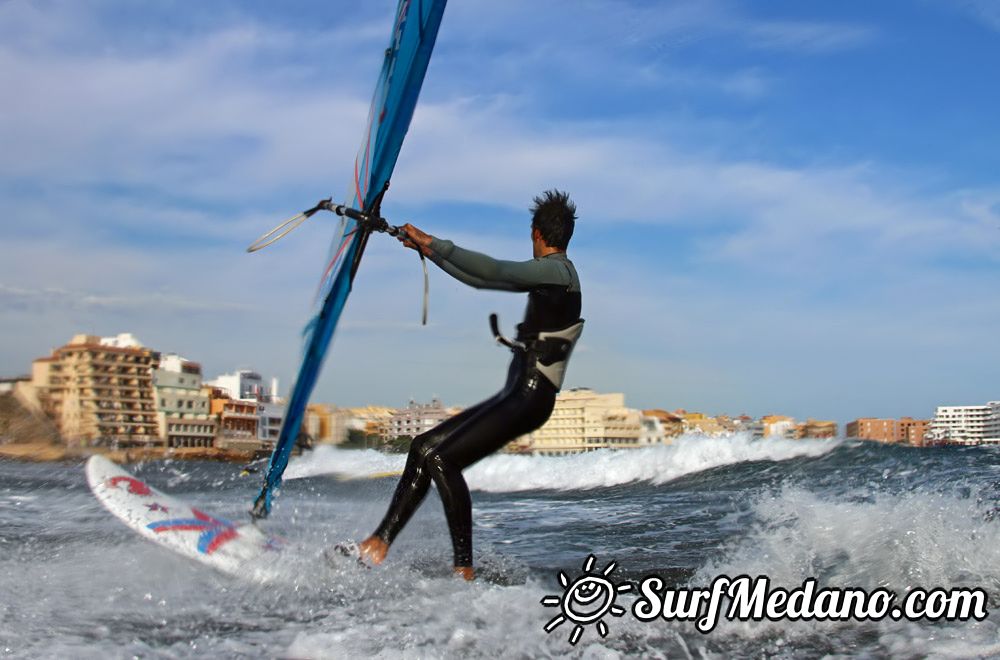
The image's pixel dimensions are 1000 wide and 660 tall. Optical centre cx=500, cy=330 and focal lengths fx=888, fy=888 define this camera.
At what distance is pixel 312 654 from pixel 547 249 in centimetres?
188

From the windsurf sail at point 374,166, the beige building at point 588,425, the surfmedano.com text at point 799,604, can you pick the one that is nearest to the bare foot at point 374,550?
the windsurf sail at point 374,166

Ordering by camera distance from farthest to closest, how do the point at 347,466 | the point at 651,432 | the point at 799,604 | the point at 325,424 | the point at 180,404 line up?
the point at 651,432, the point at 180,404, the point at 347,466, the point at 325,424, the point at 799,604

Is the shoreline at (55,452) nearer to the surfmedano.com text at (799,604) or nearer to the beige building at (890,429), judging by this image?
the surfmedano.com text at (799,604)

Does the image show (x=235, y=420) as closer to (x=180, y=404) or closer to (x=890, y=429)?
(x=180, y=404)

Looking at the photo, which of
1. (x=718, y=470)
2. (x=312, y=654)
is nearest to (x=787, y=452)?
(x=718, y=470)

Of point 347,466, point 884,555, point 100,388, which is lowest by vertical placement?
point 347,466

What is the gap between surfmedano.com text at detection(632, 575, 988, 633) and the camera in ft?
10.2

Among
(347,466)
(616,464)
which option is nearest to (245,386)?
(347,466)

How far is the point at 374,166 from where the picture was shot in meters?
3.79

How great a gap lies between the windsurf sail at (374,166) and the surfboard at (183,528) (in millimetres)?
572

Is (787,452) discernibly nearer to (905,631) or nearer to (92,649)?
(905,631)

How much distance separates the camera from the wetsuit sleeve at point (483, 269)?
3.41 m

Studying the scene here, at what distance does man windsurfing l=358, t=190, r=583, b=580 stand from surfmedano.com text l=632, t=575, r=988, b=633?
811 millimetres

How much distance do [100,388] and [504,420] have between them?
311 inches
